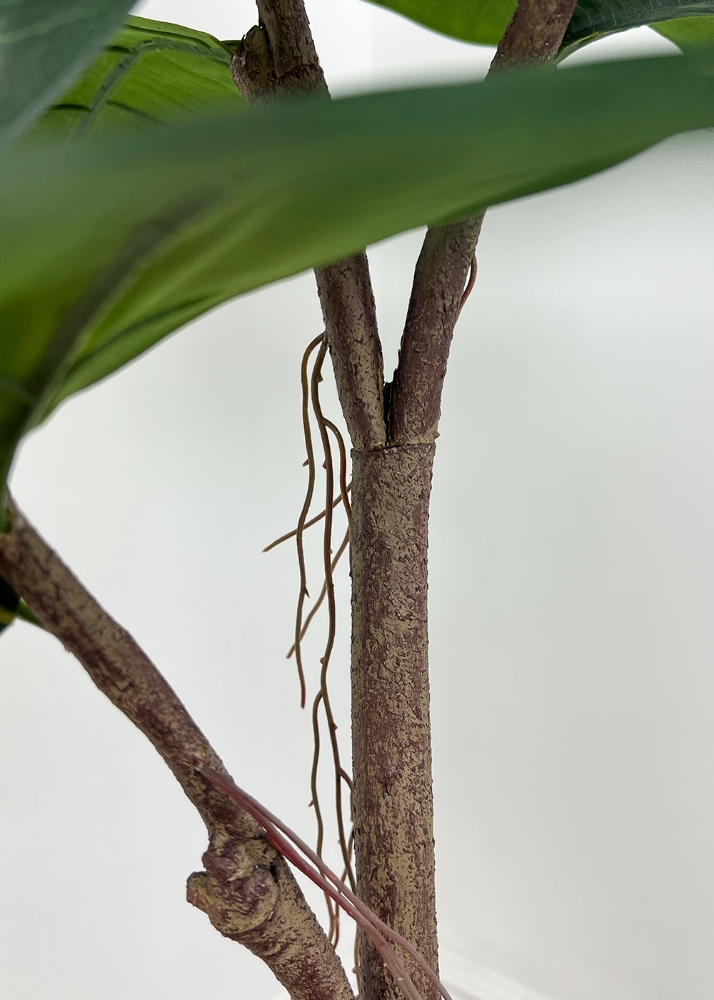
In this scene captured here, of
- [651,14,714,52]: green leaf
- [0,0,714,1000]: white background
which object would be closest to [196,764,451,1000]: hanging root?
[651,14,714,52]: green leaf

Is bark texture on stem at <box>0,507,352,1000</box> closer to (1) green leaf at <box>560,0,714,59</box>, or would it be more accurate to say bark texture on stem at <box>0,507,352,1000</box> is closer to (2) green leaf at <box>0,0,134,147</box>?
(2) green leaf at <box>0,0,134,147</box>

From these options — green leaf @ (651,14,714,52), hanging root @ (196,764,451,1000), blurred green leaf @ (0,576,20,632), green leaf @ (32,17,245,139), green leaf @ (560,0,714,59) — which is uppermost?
→ green leaf @ (651,14,714,52)

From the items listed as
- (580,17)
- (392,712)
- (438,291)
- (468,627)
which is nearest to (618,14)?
(580,17)

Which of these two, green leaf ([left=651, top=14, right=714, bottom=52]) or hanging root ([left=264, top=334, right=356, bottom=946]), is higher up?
green leaf ([left=651, top=14, right=714, bottom=52])

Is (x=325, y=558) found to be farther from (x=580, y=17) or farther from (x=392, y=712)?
(x=580, y=17)

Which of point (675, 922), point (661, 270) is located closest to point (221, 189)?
point (661, 270)

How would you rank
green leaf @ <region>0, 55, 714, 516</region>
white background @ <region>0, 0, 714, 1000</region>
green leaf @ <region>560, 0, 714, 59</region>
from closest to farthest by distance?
1. green leaf @ <region>0, 55, 714, 516</region>
2. green leaf @ <region>560, 0, 714, 59</region>
3. white background @ <region>0, 0, 714, 1000</region>

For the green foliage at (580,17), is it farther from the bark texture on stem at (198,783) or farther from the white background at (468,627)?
the white background at (468,627)
